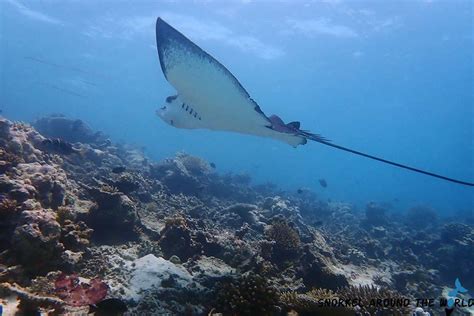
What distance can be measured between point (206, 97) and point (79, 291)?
334 cm

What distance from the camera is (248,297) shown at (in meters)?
4.55

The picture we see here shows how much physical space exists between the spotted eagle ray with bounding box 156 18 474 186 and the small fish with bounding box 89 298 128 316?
3.19 metres

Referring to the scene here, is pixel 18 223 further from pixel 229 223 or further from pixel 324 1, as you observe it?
pixel 324 1

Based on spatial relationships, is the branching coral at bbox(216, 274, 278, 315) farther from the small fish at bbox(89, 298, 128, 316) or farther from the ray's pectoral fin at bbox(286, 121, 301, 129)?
the ray's pectoral fin at bbox(286, 121, 301, 129)

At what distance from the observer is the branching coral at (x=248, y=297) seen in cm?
447

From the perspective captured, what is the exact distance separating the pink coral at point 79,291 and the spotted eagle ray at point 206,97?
306 cm

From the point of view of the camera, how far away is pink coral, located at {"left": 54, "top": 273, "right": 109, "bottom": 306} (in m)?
4.09

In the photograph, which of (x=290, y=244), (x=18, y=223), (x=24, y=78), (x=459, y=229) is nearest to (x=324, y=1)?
(x=459, y=229)

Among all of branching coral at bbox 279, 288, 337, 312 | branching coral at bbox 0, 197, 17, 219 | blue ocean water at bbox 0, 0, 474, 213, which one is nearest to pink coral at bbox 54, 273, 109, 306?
branching coral at bbox 0, 197, 17, 219

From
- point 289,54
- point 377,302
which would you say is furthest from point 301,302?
point 289,54

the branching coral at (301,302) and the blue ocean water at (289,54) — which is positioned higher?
the blue ocean water at (289,54)

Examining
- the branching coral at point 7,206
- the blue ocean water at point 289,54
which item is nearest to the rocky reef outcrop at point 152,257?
the branching coral at point 7,206

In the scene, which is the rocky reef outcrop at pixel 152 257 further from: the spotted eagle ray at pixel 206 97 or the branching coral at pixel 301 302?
the spotted eagle ray at pixel 206 97

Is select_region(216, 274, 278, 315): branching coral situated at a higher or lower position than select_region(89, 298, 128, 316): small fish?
higher
